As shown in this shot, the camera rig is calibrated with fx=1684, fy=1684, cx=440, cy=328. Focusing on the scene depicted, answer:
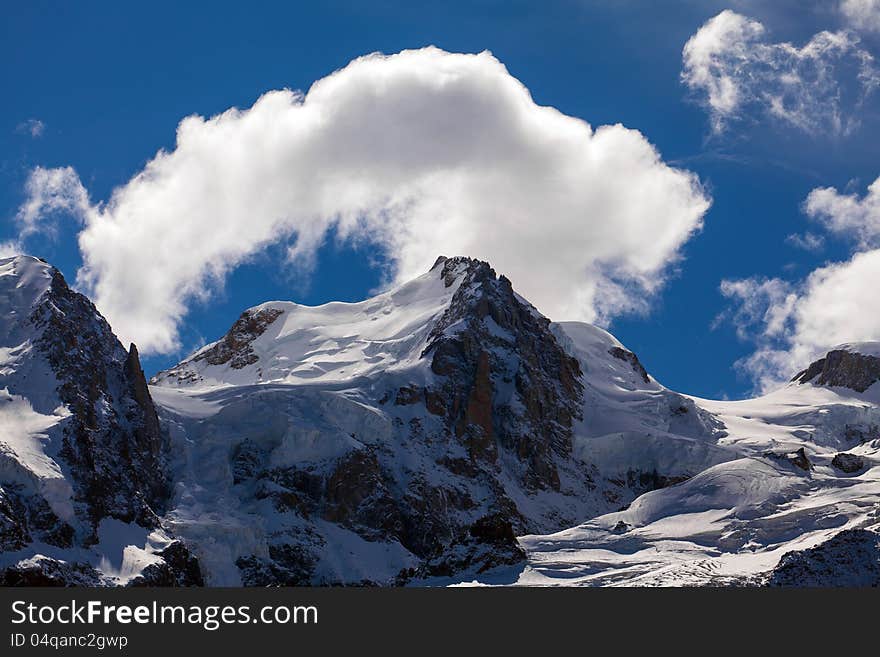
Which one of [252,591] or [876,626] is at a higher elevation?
[252,591]

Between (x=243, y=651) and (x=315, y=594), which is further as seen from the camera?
(x=315, y=594)

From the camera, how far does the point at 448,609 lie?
136m

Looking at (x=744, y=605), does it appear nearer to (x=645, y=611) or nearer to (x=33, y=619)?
(x=645, y=611)

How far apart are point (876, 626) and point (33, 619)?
64971mm

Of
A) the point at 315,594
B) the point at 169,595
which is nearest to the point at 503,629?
the point at 315,594

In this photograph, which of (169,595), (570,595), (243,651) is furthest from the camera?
(570,595)

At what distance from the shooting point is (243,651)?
4781 inches

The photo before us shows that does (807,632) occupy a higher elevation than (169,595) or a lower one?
lower

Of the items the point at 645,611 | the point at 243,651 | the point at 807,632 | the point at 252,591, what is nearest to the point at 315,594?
the point at 252,591

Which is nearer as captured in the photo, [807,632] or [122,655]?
[122,655]

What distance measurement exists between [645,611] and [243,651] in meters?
32.7

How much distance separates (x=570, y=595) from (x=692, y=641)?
16794mm

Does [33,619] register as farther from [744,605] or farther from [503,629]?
[744,605]

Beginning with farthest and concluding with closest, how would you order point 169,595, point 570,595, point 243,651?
point 570,595, point 169,595, point 243,651
